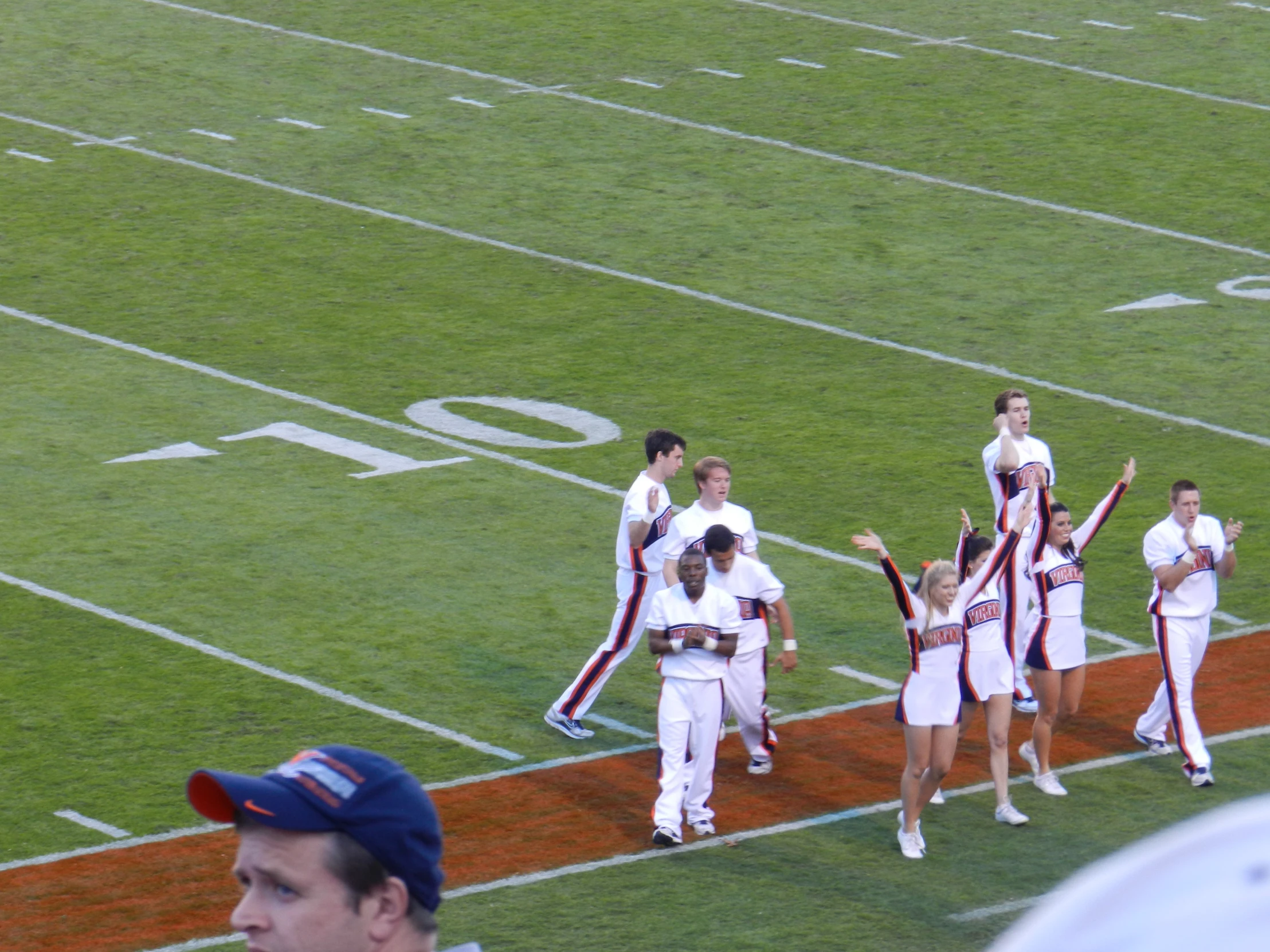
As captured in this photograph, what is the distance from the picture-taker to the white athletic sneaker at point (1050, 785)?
10.4m


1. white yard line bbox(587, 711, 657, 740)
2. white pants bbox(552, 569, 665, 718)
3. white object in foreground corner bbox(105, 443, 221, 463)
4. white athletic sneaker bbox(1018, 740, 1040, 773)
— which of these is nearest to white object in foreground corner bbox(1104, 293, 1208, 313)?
white object in foreground corner bbox(105, 443, 221, 463)

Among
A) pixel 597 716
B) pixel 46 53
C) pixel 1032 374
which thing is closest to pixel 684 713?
pixel 597 716

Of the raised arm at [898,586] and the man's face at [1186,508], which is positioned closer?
the raised arm at [898,586]

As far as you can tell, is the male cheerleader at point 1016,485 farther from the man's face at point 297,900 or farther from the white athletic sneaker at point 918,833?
the man's face at point 297,900

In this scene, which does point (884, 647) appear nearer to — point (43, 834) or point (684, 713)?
point (684, 713)

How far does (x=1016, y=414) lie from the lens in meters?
12.1

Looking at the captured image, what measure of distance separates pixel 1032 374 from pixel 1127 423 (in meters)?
1.25

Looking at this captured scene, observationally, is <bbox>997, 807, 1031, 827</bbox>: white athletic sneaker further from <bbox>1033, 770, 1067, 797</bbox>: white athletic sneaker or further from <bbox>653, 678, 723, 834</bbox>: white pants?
<bbox>653, 678, 723, 834</bbox>: white pants

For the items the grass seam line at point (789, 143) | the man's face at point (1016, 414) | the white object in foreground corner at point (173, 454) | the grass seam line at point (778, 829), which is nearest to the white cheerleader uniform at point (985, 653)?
the grass seam line at point (778, 829)

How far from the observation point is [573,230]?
2156 cm

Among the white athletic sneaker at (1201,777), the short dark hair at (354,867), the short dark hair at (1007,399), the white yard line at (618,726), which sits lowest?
the white yard line at (618,726)

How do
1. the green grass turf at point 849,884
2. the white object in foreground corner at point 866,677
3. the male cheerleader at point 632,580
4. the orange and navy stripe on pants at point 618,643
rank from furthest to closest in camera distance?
the white object in foreground corner at point 866,677 < the orange and navy stripe on pants at point 618,643 < the male cheerleader at point 632,580 < the green grass turf at point 849,884

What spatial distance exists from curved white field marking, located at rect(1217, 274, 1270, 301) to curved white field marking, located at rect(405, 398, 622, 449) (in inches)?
266

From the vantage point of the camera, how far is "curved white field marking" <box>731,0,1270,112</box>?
25.6 meters
